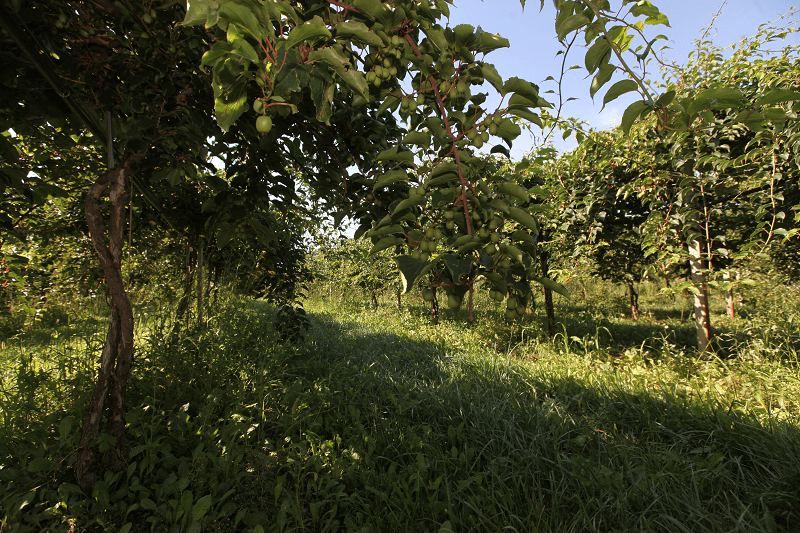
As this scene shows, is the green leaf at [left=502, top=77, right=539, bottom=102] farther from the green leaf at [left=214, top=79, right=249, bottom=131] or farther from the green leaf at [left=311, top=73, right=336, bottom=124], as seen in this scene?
the green leaf at [left=214, top=79, right=249, bottom=131]

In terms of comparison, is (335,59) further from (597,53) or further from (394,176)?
(597,53)

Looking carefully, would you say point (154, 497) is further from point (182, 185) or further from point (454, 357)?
point (454, 357)

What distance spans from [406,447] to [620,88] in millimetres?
2216

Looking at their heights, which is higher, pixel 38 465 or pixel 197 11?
pixel 197 11

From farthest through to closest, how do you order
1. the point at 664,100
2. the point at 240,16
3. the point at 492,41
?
the point at 492,41
the point at 664,100
the point at 240,16

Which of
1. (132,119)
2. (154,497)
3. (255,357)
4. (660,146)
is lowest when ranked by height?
(154,497)

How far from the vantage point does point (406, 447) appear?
7.29 ft

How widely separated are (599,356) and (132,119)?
4.88m


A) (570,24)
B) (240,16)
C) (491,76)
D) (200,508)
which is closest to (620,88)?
(570,24)

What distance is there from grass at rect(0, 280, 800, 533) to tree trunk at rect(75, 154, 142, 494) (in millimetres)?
117

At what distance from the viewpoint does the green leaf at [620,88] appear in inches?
31.8

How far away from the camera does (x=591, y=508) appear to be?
172 centimetres

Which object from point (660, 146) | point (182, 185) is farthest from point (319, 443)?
point (660, 146)

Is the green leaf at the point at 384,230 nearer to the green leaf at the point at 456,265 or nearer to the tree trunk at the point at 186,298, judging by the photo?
the green leaf at the point at 456,265
